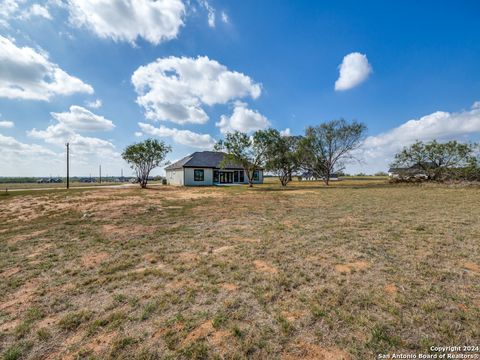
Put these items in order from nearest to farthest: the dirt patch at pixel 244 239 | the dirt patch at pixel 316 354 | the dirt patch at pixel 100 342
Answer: the dirt patch at pixel 316 354 → the dirt patch at pixel 100 342 → the dirt patch at pixel 244 239

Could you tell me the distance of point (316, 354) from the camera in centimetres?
A: 205

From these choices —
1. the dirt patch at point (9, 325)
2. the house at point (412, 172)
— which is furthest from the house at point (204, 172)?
the dirt patch at point (9, 325)

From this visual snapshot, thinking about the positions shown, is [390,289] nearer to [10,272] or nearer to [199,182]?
[10,272]

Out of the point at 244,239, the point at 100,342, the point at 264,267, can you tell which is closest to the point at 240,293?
the point at 264,267

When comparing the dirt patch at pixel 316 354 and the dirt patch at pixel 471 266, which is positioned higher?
the dirt patch at pixel 471 266

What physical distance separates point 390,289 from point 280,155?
24.6 meters

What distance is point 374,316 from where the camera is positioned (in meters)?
2.55

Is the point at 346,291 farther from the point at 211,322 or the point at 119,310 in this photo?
the point at 119,310

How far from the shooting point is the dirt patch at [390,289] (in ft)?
10.1

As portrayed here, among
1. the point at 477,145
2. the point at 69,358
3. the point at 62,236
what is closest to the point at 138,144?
the point at 62,236

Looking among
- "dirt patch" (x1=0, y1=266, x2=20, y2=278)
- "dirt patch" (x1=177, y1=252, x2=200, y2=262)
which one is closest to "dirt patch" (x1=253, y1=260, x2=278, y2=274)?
"dirt patch" (x1=177, y1=252, x2=200, y2=262)

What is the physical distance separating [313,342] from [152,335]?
1.71m

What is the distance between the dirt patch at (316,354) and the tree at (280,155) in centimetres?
2453

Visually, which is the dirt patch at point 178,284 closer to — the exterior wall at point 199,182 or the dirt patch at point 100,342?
the dirt patch at point 100,342
